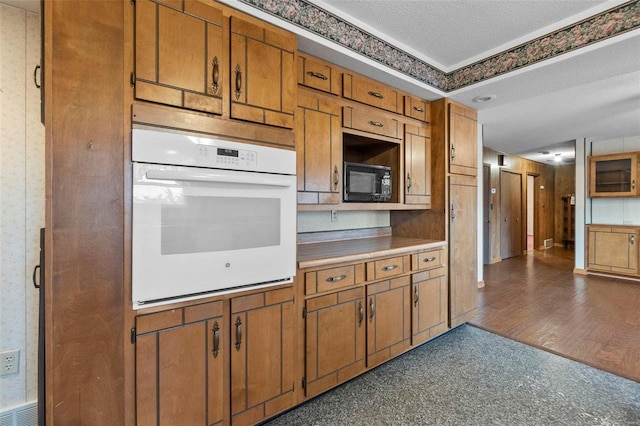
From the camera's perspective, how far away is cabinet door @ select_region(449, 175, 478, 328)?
119 inches

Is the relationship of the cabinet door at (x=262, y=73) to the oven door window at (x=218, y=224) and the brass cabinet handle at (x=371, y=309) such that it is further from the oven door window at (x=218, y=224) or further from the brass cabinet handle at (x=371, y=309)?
the brass cabinet handle at (x=371, y=309)

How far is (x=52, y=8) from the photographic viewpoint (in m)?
1.23

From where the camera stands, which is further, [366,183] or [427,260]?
[427,260]

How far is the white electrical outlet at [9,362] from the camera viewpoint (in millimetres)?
1698

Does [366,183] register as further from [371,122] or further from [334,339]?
[334,339]

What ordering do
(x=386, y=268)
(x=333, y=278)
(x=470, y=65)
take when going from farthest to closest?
(x=470, y=65)
(x=386, y=268)
(x=333, y=278)

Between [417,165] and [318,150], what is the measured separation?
3.94 feet

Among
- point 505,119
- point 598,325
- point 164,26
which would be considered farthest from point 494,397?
point 505,119

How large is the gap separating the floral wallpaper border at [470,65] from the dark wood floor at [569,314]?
2525 mm

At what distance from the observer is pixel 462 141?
3.11m

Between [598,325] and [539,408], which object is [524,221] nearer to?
[598,325]

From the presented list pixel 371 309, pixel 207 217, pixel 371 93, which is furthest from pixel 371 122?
pixel 207 217

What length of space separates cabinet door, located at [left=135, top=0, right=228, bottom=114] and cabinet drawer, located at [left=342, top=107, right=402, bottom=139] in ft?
3.53

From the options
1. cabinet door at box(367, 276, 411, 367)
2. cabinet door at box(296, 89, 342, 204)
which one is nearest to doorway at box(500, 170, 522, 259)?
cabinet door at box(367, 276, 411, 367)
